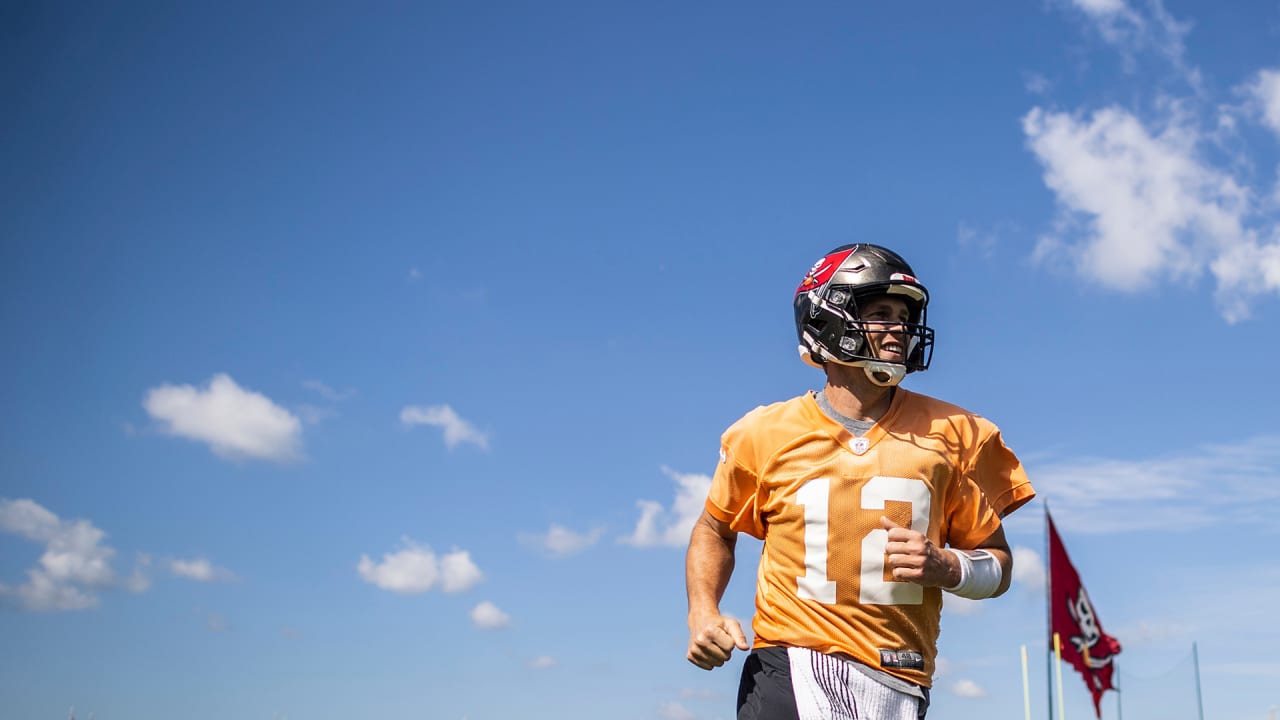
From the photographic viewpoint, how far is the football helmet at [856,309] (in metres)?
4.00

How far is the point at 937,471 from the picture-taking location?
393 cm

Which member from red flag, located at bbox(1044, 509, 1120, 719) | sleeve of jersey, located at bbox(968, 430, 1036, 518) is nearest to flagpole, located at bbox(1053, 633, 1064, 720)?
red flag, located at bbox(1044, 509, 1120, 719)

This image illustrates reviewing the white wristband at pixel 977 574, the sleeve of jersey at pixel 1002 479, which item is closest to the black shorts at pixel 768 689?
the white wristband at pixel 977 574

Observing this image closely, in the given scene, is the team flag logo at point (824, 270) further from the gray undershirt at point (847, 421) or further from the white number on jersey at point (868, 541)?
the white number on jersey at point (868, 541)

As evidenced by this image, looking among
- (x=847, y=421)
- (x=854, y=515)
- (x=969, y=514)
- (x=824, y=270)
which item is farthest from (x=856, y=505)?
(x=824, y=270)

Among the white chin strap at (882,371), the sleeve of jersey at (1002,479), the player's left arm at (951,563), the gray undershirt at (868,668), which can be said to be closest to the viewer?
the player's left arm at (951,563)

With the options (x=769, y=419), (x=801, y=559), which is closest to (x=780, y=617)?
(x=801, y=559)

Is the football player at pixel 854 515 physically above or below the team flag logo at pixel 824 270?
below

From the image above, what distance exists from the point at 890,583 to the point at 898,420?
60 cm

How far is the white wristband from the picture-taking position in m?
3.81

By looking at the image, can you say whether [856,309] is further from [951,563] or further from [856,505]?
[951,563]

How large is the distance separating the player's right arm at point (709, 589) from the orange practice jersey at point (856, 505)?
0.11 meters

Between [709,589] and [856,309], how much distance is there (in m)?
1.17

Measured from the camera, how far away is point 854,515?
12.6ft
